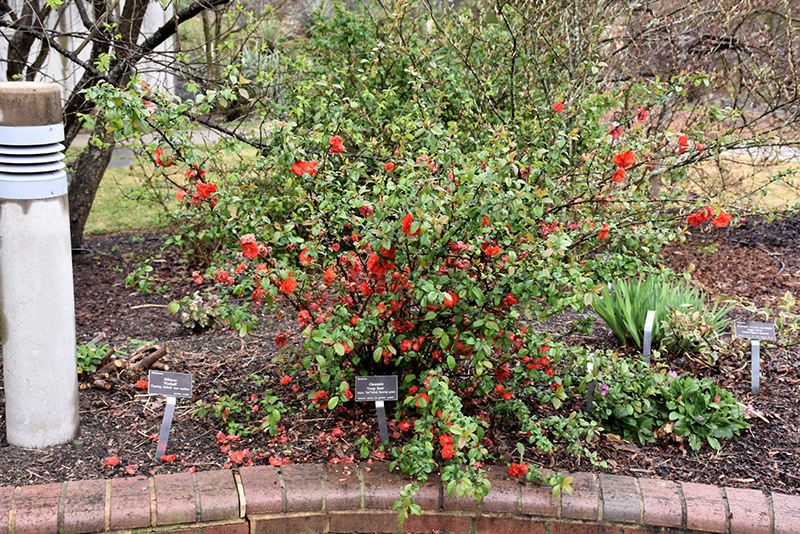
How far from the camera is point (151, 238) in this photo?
6.59m

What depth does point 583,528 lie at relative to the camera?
2754mm

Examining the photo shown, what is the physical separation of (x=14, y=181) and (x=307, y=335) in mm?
1198

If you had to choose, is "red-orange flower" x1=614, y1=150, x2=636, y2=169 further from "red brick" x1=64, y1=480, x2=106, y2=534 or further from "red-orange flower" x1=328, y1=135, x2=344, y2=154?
"red brick" x1=64, y1=480, x2=106, y2=534

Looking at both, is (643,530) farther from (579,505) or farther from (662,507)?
(579,505)

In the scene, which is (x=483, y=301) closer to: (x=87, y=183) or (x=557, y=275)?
(x=557, y=275)

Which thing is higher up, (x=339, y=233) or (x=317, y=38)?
(x=317, y=38)

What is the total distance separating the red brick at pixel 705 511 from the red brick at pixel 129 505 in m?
1.99

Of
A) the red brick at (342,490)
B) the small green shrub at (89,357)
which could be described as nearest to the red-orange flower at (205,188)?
the red brick at (342,490)

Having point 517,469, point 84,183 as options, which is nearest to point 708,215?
point 517,469

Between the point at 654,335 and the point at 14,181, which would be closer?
the point at 14,181

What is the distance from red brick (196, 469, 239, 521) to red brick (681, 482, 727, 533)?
1.69 metres

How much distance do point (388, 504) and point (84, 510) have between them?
1.07 metres

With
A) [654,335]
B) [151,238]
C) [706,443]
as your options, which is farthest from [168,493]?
[151,238]

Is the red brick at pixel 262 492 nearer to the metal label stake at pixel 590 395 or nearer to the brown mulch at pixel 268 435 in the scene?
the brown mulch at pixel 268 435
